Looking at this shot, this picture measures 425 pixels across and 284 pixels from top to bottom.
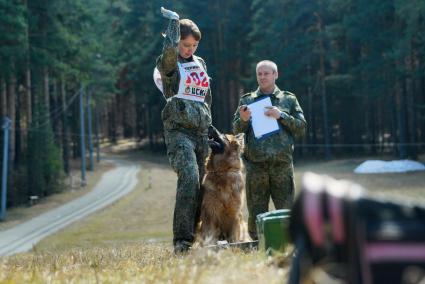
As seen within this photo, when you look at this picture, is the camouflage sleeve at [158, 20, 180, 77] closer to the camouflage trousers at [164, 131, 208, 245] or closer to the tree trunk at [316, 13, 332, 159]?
the camouflage trousers at [164, 131, 208, 245]

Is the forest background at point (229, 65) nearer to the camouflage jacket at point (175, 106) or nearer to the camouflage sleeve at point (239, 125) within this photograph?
the camouflage sleeve at point (239, 125)

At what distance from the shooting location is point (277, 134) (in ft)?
25.2

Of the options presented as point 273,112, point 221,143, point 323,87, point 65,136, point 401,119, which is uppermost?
point 323,87

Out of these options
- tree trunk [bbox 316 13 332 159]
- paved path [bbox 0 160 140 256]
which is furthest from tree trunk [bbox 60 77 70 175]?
tree trunk [bbox 316 13 332 159]

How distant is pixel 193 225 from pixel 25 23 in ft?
89.0

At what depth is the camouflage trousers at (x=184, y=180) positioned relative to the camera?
6809 mm

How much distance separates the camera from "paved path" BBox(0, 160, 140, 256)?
2370 centimetres

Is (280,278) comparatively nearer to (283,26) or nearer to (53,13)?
(53,13)

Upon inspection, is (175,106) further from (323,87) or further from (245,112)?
(323,87)

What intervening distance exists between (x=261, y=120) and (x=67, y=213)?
84.5 ft

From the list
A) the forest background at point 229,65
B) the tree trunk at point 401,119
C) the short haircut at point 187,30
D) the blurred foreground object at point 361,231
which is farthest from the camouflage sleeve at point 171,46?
the tree trunk at point 401,119

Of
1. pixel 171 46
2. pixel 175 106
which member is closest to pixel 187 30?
pixel 171 46

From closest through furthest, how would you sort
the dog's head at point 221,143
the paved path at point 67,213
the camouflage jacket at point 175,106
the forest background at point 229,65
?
the camouflage jacket at point 175,106, the dog's head at point 221,143, the paved path at point 67,213, the forest background at point 229,65

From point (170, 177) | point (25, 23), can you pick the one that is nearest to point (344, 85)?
point (170, 177)
